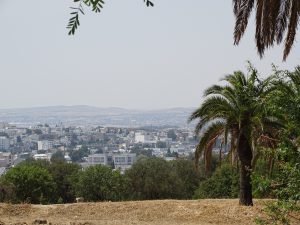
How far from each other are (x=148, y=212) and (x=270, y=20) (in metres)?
6.24

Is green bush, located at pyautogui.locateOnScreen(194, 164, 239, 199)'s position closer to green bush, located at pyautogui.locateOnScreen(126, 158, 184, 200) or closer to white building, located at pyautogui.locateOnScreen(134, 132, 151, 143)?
green bush, located at pyautogui.locateOnScreen(126, 158, 184, 200)

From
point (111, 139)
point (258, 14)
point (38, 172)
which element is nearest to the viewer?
point (258, 14)

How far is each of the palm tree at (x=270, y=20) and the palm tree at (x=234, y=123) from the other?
3600 millimetres

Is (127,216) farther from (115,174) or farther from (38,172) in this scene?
(115,174)

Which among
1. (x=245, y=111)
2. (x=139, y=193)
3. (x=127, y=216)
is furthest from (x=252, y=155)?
(x=139, y=193)

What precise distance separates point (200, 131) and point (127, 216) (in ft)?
9.38

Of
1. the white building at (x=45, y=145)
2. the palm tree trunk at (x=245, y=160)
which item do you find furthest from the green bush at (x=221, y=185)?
the white building at (x=45, y=145)

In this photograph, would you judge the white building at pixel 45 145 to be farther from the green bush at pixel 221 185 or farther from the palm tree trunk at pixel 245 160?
the palm tree trunk at pixel 245 160

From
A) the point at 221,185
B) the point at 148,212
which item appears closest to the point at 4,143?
the point at 221,185

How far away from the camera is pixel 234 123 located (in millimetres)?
13477

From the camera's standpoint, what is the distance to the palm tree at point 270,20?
8.60 m

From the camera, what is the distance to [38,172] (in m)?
27.4

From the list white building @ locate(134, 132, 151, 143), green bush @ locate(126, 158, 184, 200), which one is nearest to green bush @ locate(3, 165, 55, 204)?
green bush @ locate(126, 158, 184, 200)

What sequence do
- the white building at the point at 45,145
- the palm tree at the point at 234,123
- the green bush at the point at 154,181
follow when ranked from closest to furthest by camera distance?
the palm tree at the point at 234,123
the green bush at the point at 154,181
the white building at the point at 45,145
